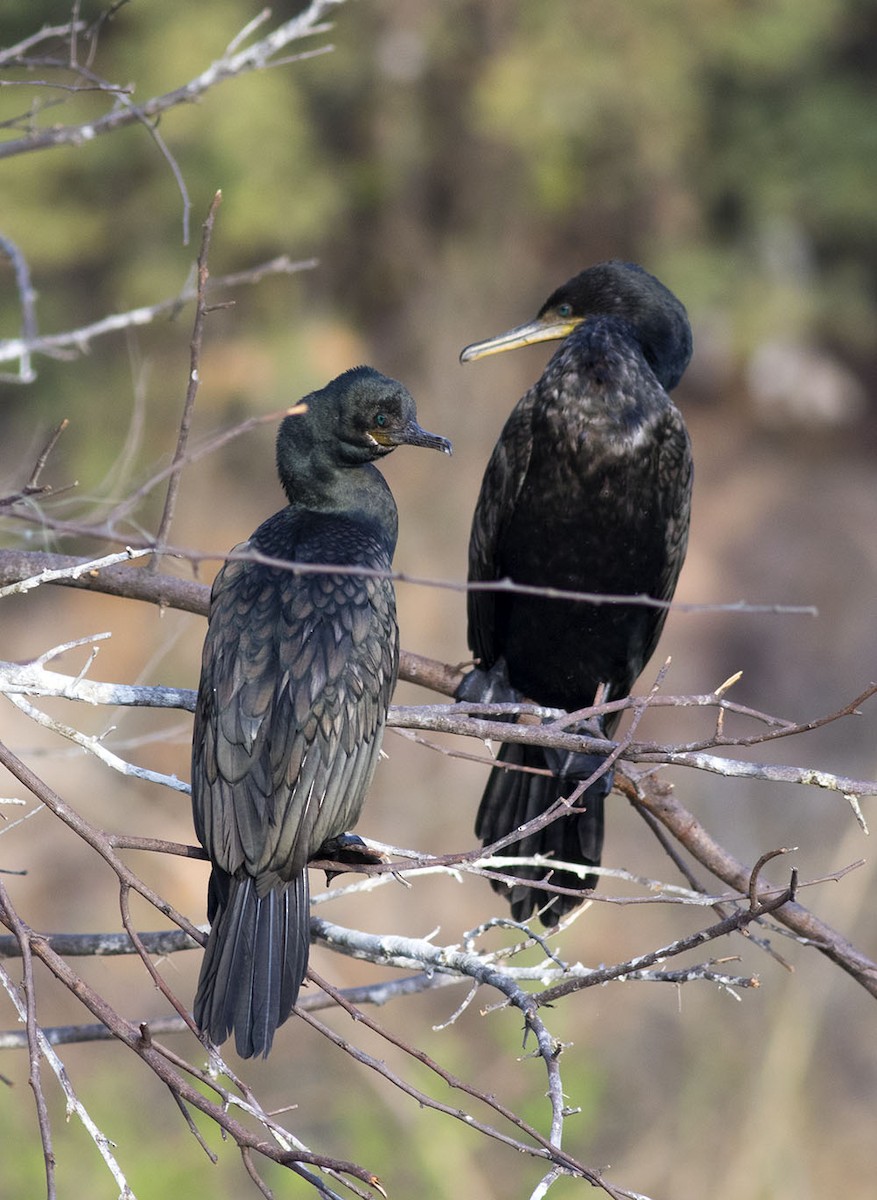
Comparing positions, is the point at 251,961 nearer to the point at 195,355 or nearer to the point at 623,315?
the point at 195,355

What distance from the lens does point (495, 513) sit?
3.38 m

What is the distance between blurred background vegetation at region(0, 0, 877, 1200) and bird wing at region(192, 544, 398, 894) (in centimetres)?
451

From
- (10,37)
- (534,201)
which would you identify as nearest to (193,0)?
(10,37)

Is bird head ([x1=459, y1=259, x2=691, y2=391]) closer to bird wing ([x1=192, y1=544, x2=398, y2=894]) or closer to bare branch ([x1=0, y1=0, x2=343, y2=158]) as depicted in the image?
bare branch ([x1=0, y1=0, x2=343, y2=158])

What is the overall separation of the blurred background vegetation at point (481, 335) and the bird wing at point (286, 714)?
451 cm

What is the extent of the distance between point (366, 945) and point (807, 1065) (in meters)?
5.04

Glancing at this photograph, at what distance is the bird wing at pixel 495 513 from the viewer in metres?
3.31

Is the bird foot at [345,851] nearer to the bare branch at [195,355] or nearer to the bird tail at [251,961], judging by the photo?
the bird tail at [251,961]

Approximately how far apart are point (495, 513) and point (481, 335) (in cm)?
655

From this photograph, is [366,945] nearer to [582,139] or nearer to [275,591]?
[275,591]

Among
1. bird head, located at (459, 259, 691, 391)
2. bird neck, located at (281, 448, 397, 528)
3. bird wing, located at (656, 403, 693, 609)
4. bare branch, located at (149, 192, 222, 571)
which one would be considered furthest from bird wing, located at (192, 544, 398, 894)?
bird head, located at (459, 259, 691, 391)

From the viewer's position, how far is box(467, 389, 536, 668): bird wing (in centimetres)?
331

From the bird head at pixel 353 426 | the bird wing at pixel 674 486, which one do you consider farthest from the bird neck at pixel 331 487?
the bird wing at pixel 674 486

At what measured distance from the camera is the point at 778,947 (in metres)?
6.35
